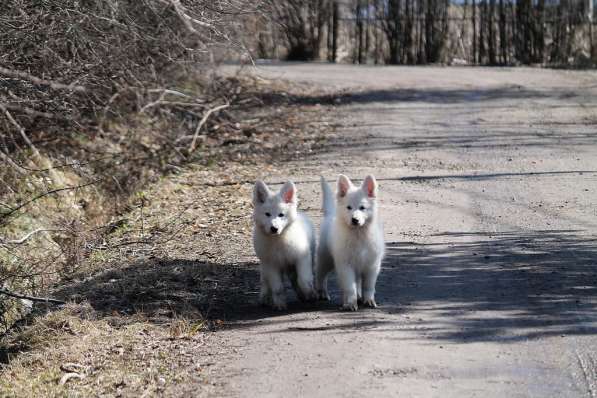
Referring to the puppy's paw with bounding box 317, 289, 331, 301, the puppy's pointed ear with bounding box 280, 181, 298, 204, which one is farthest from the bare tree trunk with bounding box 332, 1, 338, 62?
the puppy's pointed ear with bounding box 280, 181, 298, 204

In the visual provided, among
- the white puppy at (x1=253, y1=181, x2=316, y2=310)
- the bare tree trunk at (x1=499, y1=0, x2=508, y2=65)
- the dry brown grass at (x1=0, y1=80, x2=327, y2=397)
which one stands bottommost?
the dry brown grass at (x1=0, y1=80, x2=327, y2=397)

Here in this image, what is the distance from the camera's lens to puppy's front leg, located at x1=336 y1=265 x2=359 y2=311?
27.3 ft

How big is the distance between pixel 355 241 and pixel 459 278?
1.43m

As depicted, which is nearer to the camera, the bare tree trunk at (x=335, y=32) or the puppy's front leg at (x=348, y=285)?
the puppy's front leg at (x=348, y=285)

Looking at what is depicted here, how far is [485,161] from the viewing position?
51.8 ft

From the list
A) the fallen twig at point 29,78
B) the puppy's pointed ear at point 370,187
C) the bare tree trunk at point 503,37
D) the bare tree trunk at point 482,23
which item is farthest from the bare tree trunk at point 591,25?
the puppy's pointed ear at point 370,187

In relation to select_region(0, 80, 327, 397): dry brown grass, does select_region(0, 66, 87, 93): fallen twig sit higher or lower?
higher

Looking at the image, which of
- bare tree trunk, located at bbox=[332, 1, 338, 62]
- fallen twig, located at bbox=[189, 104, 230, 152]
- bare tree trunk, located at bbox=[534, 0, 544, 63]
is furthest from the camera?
bare tree trunk, located at bbox=[332, 1, 338, 62]

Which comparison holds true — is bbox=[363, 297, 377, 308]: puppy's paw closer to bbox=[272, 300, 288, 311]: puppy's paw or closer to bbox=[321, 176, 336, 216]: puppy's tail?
bbox=[272, 300, 288, 311]: puppy's paw

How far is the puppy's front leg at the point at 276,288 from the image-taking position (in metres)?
8.58

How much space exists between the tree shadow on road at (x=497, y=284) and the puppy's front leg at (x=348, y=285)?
326mm

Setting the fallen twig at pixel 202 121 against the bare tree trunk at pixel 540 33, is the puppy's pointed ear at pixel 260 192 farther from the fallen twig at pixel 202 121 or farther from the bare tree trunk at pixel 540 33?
the bare tree trunk at pixel 540 33

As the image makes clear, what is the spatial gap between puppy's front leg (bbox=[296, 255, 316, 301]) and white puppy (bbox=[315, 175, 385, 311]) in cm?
24

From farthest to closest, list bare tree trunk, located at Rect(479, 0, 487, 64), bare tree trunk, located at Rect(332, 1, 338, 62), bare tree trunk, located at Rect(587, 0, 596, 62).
Answer: bare tree trunk, located at Rect(332, 1, 338, 62) → bare tree trunk, located at Rect(479, 0, 487, 64) → bare tree trunk, located at Rect(587, 0, 596, 62)
